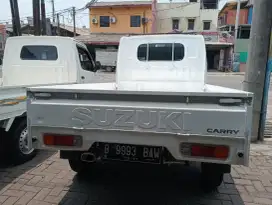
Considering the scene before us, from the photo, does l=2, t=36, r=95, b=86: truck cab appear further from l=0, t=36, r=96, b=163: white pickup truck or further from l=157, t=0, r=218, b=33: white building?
l=157, t=0, r=218, b=33: white building

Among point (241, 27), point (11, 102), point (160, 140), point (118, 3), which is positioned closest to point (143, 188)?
point (160, 140)

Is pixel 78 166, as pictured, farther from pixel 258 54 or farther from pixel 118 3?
pixel 118 3

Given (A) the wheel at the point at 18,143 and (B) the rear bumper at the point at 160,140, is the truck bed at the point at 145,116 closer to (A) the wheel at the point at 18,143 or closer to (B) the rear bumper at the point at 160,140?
(B) the rear bumper at the point at 160,140

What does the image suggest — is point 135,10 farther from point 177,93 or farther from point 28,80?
point 177,93

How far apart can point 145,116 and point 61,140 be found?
968 mm

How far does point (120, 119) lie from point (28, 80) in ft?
14.2

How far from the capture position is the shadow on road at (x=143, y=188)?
130 inches

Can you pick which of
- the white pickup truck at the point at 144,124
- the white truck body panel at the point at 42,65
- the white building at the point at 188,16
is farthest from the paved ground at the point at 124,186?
the white building at the point at 188,16

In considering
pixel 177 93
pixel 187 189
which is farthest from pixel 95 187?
pixel 177 93

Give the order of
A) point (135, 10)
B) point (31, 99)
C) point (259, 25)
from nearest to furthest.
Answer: point (31, 99) → point (259, 25) → point (135, 10)

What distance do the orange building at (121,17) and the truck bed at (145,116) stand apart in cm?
Answer: 3108

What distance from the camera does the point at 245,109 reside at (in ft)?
7.63

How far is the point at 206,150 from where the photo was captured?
252cm

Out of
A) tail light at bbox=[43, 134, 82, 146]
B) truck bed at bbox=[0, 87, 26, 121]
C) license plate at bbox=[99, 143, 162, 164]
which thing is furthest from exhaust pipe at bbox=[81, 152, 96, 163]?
truck bed at bbox=[0, 87, 26, 121]
